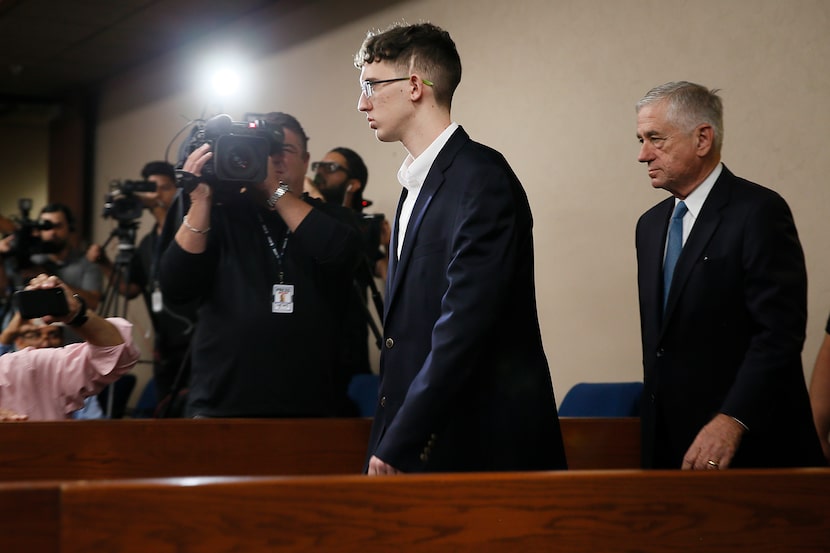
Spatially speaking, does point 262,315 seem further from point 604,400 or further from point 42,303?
point 604,400

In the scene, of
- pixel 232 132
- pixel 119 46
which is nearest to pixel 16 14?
pixel 119 46

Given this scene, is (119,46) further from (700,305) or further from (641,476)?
(641,476)

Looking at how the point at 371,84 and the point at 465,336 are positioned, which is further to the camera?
the point at 371,84

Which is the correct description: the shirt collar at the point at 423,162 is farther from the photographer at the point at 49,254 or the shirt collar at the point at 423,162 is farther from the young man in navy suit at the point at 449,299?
the photographer at the point at 49,254

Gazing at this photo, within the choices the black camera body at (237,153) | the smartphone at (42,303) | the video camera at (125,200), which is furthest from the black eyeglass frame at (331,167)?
the smartphone at (42,303)

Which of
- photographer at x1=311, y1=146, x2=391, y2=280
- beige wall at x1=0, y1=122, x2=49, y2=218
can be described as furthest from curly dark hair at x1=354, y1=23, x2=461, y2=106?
beige wall at x1=0, y1=122, x2=49, y2=218

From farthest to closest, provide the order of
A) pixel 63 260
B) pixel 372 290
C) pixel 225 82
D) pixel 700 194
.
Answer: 1. pixel 225 82
2. pixel 63 260
3. pixel 372 290
4. pixel 700 194

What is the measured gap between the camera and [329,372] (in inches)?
106

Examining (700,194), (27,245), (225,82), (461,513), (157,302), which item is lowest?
(461,513)

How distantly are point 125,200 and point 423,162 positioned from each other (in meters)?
2.92

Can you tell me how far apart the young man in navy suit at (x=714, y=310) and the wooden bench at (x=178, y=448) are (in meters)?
0.78

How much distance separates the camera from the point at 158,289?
4.46 metres

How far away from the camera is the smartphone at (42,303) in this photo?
7.93 ft

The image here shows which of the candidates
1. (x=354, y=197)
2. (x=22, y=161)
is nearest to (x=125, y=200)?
(x=354, y=197)
